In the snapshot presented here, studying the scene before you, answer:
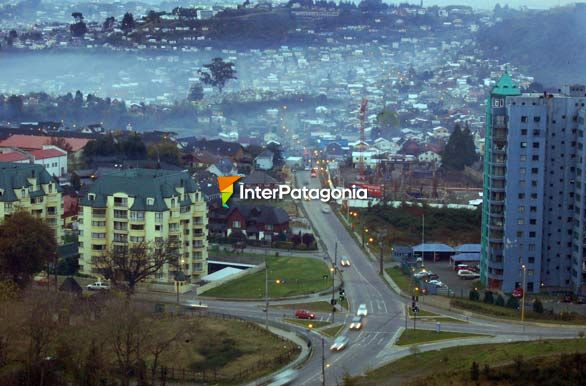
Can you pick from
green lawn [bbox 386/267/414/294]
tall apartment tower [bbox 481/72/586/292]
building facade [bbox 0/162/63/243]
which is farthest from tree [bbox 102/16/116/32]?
tall apartment tower [bbox 481/72/586/292]

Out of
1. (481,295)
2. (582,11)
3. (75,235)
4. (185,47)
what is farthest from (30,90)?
(481,295)

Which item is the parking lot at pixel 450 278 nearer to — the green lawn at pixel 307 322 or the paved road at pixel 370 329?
the paved road at pixel 370 329

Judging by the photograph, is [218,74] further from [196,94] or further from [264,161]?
[264,161]

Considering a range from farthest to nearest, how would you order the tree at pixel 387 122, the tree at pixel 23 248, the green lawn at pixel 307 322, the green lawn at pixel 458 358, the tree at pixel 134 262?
the tree at pixel 387 122 < the tree at pixel 134 262 < the tree at pixel 23 248 < the green lawn at pixel 307 322 < the green lawn at pixel 458 358

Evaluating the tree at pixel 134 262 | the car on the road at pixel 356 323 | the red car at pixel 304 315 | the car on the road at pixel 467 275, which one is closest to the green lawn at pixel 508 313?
the car on the road at pixel 356 323

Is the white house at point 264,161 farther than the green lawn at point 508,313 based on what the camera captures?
Yes

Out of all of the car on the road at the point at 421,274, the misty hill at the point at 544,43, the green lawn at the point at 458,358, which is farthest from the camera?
the misty hill at the point at 544,43
